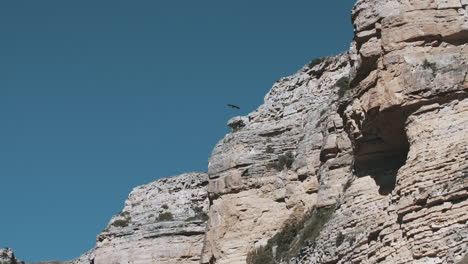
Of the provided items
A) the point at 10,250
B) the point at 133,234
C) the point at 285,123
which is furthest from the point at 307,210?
the point at 10,250

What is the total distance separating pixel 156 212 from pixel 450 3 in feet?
101

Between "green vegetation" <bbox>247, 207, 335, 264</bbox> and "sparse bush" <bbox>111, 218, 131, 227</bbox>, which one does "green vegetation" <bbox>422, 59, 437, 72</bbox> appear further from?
→ "sparse bush" <bbox>111, 218, 131, 227</bbox>

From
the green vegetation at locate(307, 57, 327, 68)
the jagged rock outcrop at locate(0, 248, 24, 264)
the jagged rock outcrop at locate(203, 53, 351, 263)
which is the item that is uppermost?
the green vegetation at locate(307, 57, 327, 68)

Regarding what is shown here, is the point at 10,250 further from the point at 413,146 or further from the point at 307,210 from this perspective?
the point at 413,146

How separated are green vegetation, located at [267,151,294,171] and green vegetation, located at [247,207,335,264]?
424 cm

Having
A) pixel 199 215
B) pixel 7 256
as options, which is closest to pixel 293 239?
pixel 199 215

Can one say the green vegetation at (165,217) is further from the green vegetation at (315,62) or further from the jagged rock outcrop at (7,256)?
the jagged rock outcrop at (7,256)

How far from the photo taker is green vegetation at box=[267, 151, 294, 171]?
3766 centimetres

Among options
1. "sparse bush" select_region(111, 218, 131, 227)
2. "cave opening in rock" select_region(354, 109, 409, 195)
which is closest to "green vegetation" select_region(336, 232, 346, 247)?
"cave opening in rock" select_region(354, 109, 409, 195)

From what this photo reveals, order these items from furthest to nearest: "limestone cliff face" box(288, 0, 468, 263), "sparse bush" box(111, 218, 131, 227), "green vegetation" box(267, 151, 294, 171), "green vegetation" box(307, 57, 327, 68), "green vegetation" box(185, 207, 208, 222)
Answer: "sparse bush" box(111, 218, 131, 227) < "green vegetation" box(185, 207, 208, 222) < "green vegetation" box(307, 57, 327, 68) < "green vegetation" box(267, 151, 294, 171) < "limestone cliff face" box(288, 0, 468, 263)

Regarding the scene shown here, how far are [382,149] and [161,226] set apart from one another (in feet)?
80.1

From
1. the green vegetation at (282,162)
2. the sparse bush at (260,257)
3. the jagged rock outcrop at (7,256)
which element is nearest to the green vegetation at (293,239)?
the sparse bush at (260,257)

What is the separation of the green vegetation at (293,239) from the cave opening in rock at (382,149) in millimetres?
2364

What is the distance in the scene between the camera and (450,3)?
22.9 m
